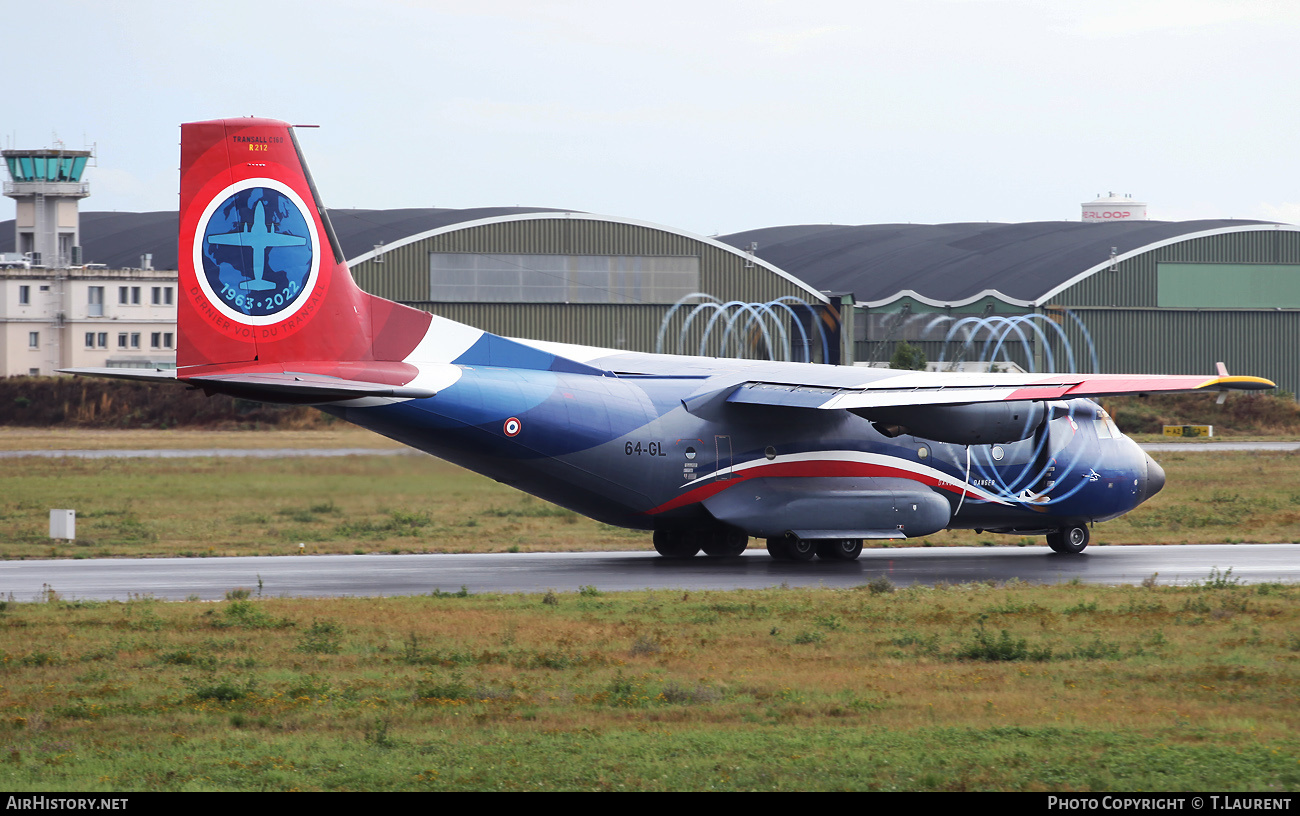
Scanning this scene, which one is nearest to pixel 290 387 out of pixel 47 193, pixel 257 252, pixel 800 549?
pixel 257 252

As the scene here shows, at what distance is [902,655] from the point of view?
54.8ft

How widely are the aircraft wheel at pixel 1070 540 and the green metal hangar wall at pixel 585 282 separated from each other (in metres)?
34.7

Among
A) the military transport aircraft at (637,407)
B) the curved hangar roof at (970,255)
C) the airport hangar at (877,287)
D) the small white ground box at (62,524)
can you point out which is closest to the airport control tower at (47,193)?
the airport hangar at (877,287)

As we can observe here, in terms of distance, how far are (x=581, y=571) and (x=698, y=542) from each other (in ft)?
11.0

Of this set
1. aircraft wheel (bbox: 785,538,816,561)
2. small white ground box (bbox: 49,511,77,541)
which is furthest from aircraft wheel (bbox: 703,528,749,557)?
small white ground box (bbox: 49,511,77,541)

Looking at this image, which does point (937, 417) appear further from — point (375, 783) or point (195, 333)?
point (375, 783)

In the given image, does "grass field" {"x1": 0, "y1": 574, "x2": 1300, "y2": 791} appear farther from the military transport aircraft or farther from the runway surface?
the military transport aircraft

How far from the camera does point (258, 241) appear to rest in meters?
23.4

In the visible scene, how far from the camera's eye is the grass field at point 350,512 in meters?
30.1

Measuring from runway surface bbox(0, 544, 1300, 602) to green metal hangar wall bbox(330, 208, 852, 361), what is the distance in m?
36.3

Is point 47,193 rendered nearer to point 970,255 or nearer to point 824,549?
point 970,255

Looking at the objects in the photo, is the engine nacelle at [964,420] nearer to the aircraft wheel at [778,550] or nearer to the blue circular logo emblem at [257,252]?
the aircraft wheel at [778,550]

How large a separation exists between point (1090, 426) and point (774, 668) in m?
16.8

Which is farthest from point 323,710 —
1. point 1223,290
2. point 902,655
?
point 1223,290
